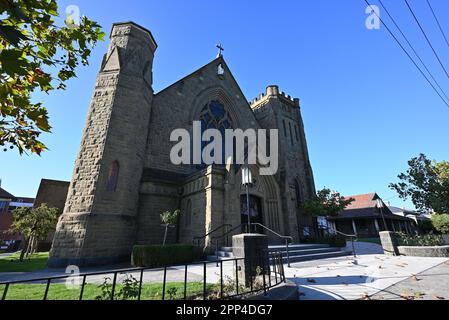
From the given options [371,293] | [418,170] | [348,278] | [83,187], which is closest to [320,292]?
[371,293]

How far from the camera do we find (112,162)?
11406 mm

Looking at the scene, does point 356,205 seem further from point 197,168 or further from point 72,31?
point 72,31

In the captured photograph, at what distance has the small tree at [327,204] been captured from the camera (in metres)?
17.5

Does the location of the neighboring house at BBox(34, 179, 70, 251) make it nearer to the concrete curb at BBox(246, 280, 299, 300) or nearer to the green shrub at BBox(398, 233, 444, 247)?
the concrete curb at BBox(246, 280, 299, 300)

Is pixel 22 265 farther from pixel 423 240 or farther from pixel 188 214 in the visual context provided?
pixel 423 240

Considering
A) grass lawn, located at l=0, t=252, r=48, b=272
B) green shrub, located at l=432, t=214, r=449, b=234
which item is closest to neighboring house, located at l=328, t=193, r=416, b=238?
green shrub, located at l=432, t=214, r=449, b=234

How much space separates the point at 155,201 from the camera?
12.7 m

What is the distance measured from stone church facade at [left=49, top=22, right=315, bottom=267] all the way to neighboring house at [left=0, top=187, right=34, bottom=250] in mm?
31843

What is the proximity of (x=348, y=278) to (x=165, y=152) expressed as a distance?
38.8 ft

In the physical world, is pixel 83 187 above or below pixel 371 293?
above

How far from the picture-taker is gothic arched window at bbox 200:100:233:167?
711 inches

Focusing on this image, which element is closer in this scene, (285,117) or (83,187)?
(83,187)
